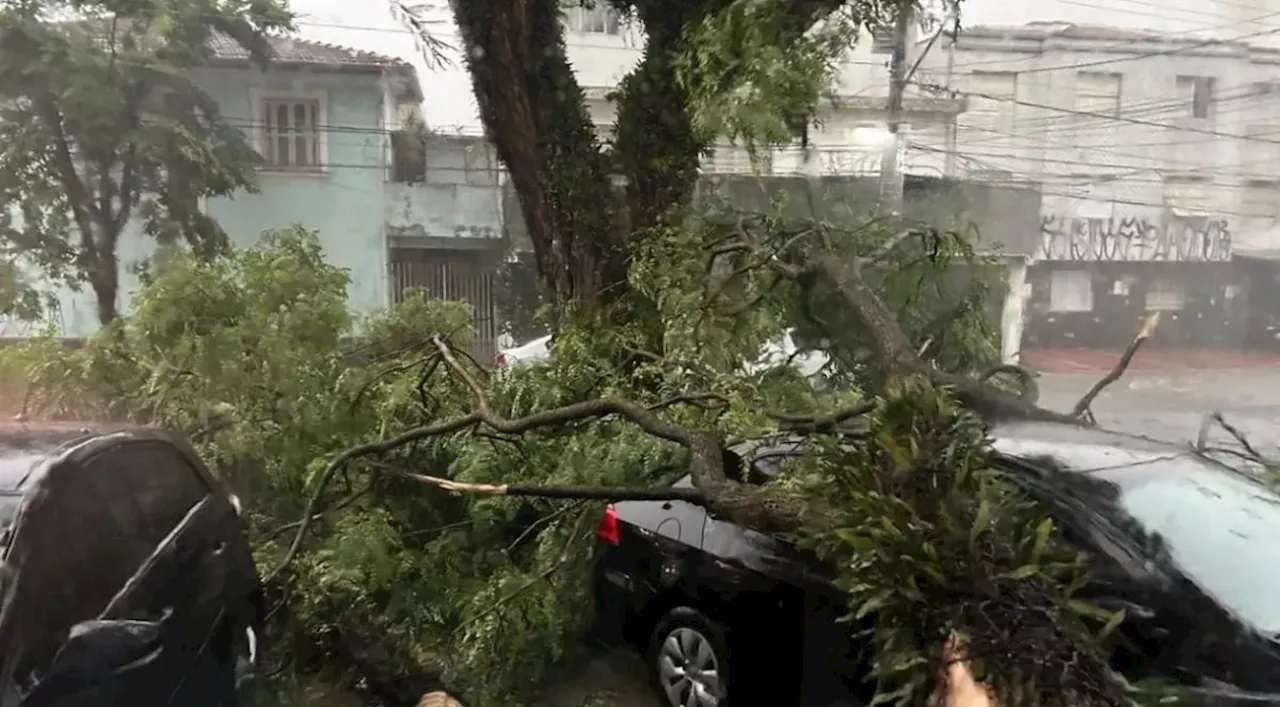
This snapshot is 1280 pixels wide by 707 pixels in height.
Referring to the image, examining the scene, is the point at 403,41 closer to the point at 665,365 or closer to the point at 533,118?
the point at 533,118

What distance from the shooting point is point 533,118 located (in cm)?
147

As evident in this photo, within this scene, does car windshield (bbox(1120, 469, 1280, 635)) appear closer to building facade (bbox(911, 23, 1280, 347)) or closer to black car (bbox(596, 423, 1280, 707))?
black car (bbox(596, 423, 1280, 707))

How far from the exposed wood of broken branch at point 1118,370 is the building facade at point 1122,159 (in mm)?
14

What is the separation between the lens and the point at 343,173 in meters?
1.45

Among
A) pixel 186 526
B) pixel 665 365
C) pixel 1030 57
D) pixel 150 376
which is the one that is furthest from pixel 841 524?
pixel 150 376

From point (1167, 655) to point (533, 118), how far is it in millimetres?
1057

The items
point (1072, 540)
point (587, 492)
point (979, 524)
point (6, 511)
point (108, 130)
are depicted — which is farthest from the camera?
point (108, 130)

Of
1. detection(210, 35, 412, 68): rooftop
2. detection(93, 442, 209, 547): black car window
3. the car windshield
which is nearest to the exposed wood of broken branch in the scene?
the car windshield

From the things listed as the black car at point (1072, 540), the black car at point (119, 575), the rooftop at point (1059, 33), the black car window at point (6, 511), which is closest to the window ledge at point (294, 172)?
the black car at point (119, 575)

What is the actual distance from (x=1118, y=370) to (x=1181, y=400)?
9 cm

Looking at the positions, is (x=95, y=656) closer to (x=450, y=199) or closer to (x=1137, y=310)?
(x=450, y=199)

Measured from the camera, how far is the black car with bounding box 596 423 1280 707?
1027mm

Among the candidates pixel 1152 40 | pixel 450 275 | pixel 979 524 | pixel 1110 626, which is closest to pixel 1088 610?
pixel 1110 626

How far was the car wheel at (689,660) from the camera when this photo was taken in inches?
50.0
